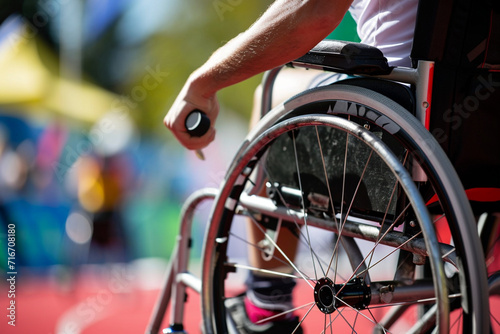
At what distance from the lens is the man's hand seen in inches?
50.9

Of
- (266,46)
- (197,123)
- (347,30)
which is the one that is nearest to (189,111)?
(197,123)

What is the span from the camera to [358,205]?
1.14m

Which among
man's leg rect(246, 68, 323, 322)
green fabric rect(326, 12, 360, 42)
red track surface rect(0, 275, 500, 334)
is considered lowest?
man's leg rect(246, 68, 323, 322)

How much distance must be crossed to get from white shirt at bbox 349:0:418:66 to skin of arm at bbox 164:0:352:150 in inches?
6.8

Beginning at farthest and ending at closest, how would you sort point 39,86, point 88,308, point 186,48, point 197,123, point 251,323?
point 186,48 → point 39,86 → point 88,308 → point 251,323 → point 197,123

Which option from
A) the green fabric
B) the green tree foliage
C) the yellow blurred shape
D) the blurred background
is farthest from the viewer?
the green tree foliage

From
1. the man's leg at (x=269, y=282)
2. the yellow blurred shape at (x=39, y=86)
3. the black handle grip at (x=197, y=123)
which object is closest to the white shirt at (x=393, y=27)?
the man's leg at (x=269, y=282)

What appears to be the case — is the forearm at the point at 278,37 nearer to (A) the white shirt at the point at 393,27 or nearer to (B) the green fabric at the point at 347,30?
(A) the white shirt at the point at 393,27

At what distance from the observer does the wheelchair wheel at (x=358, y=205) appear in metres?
0.88

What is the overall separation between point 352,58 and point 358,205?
0.28 meters

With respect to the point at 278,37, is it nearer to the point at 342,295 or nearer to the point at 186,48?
the point at 342,295

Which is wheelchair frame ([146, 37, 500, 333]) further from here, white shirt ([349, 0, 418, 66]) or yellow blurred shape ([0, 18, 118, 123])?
yellow blurred shape ([0, 18, 118, 123])

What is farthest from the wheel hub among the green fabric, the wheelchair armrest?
the green fabric

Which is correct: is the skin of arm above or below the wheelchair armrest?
above
